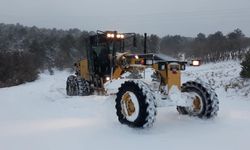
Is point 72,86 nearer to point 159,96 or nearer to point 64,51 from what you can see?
point 159,96

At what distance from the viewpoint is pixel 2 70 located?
1166 inches

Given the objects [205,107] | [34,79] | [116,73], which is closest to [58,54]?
[34,79]

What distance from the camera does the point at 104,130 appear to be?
7059mm

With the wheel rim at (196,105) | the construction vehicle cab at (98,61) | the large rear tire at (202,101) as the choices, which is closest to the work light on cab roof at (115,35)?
the construction vehicle cab at (98,61)

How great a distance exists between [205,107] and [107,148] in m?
2.93

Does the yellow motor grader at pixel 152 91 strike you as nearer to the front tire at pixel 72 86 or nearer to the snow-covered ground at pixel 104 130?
the snow-covered ground at pixel 104 130

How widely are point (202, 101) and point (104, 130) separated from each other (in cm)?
232

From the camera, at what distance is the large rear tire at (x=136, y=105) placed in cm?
692

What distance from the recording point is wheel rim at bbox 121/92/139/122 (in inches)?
284

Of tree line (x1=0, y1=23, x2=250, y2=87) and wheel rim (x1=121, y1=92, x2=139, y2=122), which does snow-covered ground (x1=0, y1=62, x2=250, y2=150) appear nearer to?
wheel rim (x1=121, y1=92, x2=139, y2=122)

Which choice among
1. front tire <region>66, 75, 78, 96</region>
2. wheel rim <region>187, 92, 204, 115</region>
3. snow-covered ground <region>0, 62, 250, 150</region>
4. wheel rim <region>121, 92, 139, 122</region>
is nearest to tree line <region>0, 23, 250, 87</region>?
front tire <region>66, 75, 78, 96</region>

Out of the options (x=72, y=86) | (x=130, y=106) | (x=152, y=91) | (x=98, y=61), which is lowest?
(x=72, y=86)

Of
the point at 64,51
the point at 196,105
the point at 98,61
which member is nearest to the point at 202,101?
the point at 196,105

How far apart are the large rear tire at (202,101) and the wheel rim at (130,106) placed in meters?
1.53
